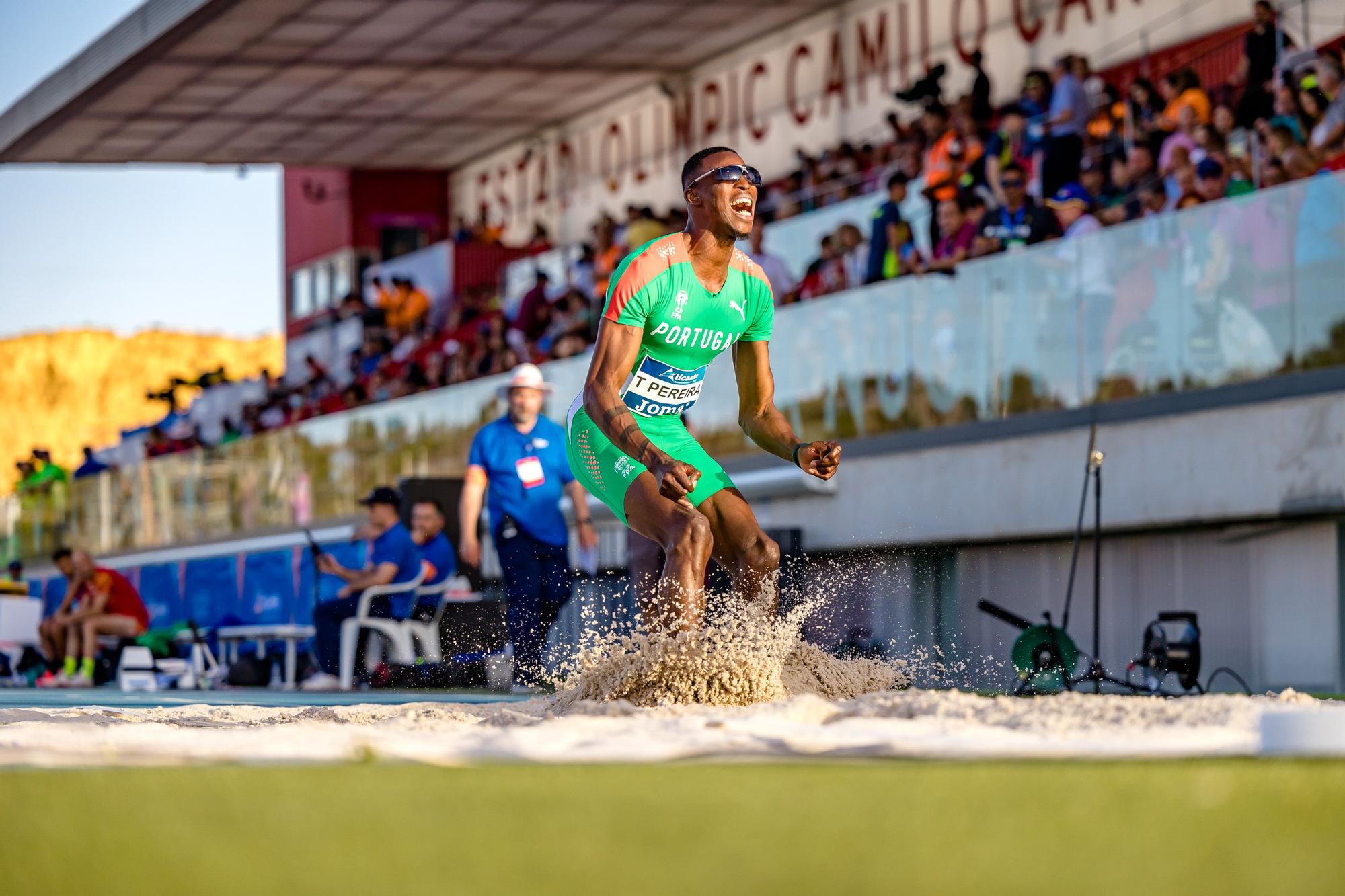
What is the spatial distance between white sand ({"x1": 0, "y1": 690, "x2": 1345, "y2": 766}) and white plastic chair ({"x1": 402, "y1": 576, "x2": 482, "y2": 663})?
6.89 meters

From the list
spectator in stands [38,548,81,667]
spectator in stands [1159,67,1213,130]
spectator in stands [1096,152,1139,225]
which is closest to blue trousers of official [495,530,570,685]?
spectator in stands [1096,152,1139,225]

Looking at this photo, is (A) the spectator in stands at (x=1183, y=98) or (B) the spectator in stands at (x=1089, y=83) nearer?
(A) the spectator in stands at (x=1183, y=98)

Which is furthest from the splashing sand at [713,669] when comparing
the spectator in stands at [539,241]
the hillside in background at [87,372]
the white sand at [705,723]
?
the hillside in background at [87,372]

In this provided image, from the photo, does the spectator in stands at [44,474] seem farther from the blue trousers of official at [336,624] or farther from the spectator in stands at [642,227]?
the blue trousers of official at [336,624]

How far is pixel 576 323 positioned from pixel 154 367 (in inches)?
4554

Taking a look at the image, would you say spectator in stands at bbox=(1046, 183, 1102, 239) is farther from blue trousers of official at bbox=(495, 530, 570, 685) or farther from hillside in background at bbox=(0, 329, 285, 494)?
hillside in background at bbox=(0, 329, 285, 494)

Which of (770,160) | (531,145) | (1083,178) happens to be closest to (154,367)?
(531,145)

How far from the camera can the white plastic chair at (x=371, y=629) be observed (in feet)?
44.0

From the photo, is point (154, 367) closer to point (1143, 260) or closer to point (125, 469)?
point (125, 469)

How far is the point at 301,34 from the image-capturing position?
28.0m

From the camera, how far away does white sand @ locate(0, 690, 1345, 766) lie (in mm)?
4297

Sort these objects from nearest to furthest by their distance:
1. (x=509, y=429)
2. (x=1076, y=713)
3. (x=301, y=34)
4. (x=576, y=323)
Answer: (x=1076, y=713) < (x=509, y=429) < (x=576, y=323) < (x=301, y=34)

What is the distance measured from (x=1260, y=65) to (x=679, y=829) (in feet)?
40.1

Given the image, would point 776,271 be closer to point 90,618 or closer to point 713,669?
point 90,618
